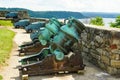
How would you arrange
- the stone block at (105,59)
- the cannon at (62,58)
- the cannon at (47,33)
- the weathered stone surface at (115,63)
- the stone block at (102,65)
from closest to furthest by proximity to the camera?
the cannon at (62,58)
the weathered stone surface at (115,63)
the stone block at (105,59)
the stone block at (102,65)
the cannon at (47,33)

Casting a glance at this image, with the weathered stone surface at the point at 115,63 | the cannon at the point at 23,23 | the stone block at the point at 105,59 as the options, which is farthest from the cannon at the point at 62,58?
the cannon at the point at 23,23

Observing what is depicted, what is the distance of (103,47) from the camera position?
7.64m

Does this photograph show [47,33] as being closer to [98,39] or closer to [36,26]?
[98,39]

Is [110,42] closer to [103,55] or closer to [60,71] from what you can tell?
[103,55]

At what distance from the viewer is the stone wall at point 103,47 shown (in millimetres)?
7211

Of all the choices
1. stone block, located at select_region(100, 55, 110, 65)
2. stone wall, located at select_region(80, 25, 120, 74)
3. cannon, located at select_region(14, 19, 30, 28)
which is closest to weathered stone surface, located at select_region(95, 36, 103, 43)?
stone wall, located at select_region(80, 25, 120, 74)

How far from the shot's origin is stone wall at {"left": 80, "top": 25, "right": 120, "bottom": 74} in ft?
23.7

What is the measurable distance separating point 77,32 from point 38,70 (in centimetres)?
135

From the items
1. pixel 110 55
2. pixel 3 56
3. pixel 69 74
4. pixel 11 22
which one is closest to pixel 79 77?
pixel 69 74

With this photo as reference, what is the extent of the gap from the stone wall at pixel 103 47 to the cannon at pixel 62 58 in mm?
627

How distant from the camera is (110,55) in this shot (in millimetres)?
7273

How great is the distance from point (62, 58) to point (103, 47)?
1170mm

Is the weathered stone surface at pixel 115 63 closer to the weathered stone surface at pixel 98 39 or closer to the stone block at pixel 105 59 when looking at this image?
the stone block at pixel 105 59

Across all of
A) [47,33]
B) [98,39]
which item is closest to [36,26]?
[47,33]
